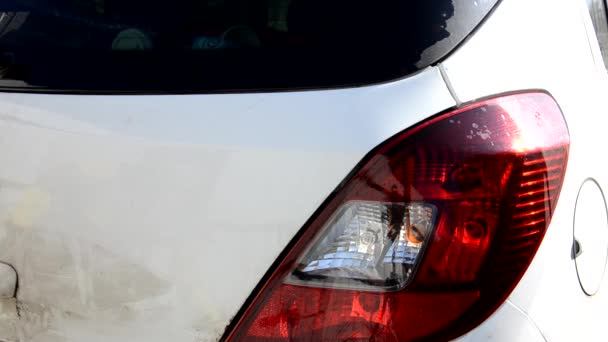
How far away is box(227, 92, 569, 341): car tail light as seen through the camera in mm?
1396

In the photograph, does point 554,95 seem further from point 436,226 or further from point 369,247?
point 369,247

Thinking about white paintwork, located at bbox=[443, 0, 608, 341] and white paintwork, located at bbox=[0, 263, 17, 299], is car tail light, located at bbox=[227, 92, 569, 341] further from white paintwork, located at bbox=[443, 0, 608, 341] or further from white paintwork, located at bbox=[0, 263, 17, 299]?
white paintwork, located at bbox=[0, 263, 17, 299]

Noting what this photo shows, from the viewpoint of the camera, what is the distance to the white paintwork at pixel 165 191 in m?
1.43

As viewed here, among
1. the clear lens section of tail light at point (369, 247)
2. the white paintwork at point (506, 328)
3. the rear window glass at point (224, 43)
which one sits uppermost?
the rear window glass at point (224, 43)

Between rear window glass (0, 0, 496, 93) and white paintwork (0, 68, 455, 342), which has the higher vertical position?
rear window glass (0, 0, 496, 93)

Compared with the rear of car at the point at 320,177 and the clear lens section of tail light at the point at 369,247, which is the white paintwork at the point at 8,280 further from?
the clear lens section of tail light at the point at 369,247

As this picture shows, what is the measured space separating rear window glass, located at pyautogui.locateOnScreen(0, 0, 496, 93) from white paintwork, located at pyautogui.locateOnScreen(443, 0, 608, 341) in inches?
2.3

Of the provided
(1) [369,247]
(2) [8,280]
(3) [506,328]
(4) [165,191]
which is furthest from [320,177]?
(2) [8,280]

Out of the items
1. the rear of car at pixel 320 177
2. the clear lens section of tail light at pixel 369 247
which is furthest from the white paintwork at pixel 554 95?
the clear lens section of tail light at pixel 369 247

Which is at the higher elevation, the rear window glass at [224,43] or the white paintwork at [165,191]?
the rear window glass at [224,43]

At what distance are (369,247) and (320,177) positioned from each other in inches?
6.4

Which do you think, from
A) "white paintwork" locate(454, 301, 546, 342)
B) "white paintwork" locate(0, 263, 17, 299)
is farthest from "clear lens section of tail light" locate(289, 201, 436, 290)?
"white paintwork" locate(0, 263, 17, 299)

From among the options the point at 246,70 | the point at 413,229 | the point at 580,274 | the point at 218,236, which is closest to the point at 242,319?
the point at 218,236

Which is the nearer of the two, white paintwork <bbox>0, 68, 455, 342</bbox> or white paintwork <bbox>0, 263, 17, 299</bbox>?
white paintwork <bbox>0, 68, 455, 342</bbox>
